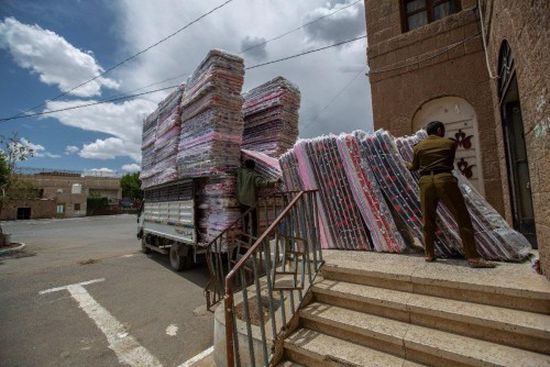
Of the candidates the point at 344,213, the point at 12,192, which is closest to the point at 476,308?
the point at 344,213

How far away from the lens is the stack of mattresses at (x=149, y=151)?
26.5ft

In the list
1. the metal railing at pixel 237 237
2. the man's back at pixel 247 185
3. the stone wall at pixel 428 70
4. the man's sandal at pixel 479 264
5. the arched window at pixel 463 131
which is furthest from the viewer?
the arched window at pixel 463 131

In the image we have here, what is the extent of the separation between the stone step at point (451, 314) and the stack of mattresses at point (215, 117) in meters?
3.23

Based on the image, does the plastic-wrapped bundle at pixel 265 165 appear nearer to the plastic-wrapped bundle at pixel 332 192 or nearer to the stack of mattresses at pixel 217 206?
the stack of mattresses at pixel 217 206

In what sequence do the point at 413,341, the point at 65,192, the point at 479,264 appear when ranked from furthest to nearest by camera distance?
the point at 65,192 < the point at 479,264 < the point at 413,341

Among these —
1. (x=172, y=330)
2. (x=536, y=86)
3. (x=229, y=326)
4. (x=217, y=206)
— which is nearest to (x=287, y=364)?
(x=229, y=326)

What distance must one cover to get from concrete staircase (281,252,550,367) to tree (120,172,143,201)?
152 feet

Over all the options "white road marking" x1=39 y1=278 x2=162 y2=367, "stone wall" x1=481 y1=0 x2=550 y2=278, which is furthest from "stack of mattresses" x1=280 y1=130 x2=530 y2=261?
"white road marking" x1=39 y1=278 x2=162 y2=367

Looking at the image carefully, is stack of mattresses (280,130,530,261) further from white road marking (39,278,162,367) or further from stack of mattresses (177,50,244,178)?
white road marking (39,278,162,367)

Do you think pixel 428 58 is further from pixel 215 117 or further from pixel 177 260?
pixel 177 260

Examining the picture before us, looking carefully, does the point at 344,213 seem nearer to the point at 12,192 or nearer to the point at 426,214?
the point at 426,214

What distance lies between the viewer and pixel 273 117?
6898mm

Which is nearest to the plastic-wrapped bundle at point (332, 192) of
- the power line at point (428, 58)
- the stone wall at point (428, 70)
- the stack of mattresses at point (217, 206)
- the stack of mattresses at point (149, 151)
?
the stack of mattresses at point (217, 206)

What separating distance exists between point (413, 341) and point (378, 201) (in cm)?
215
